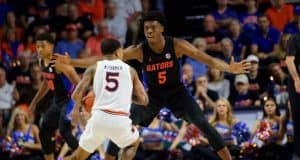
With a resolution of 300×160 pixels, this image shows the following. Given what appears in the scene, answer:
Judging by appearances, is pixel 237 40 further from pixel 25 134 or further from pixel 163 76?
pixel 163 76

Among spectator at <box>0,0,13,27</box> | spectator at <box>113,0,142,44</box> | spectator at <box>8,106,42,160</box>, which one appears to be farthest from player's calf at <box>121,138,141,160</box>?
spectator at <box>0,0,13,27</box>

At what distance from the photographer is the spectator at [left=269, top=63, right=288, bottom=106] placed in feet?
40.7

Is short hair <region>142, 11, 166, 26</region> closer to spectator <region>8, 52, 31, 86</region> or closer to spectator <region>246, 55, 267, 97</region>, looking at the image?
spectator <region>246, 55, 267, 97</region>

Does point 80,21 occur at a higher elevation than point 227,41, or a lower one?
higher

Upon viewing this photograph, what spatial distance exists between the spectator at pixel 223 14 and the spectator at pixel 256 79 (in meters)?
1.21

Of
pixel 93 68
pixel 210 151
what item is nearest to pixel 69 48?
pixel 210 151

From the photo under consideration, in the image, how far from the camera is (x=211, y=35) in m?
13.8

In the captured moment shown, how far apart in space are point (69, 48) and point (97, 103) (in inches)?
223

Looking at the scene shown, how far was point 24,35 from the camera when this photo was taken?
14352 mm

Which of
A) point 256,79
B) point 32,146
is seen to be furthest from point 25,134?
point 256,79

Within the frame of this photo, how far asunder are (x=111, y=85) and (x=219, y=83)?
5.00m

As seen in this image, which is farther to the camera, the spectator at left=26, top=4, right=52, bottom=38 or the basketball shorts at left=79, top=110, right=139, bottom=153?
the spectator at left=26, top=4, right=52, bottom=38

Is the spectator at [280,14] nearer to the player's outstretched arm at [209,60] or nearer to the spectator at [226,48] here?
the spectator at [226,48]

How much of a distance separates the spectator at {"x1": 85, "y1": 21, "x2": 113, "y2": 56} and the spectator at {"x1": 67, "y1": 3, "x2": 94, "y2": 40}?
0.17 m
